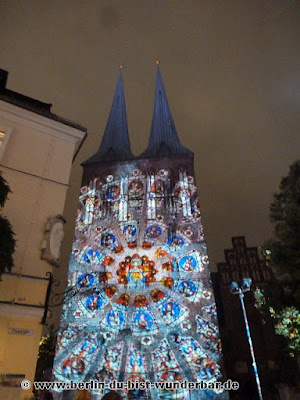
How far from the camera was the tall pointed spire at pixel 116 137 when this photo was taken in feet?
89.8

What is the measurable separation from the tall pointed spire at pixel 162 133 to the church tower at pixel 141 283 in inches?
7.3

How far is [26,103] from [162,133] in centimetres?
1996

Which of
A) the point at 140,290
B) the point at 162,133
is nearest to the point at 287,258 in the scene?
the point at 140,290

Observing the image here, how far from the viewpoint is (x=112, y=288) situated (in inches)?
802

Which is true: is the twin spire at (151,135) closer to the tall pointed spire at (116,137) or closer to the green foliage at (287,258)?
the tall pointed spire at (116,137)

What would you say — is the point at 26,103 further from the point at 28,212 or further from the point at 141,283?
the point at 141,283

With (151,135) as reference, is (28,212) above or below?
below

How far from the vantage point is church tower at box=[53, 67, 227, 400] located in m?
17.4

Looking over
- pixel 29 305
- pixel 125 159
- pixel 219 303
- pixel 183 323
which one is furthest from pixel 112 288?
pixel 219 303

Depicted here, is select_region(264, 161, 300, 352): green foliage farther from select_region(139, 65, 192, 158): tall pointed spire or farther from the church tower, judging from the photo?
select_region(139, 65, 192, 158): tall pointed spire

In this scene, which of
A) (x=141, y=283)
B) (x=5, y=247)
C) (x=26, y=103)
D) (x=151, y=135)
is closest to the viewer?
(x=5, y=247)

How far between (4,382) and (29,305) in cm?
162

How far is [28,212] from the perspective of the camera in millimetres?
8516

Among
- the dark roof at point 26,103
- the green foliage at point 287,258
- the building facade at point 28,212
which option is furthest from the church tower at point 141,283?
the dark roof at point 26,103
